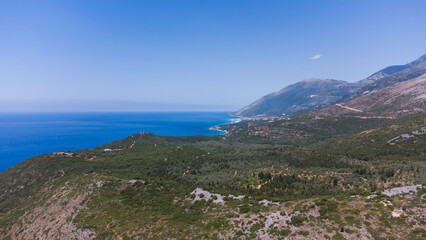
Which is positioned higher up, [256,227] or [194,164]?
[256,227]

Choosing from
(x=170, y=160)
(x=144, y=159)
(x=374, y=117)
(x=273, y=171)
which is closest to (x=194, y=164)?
(x=170, y=160)

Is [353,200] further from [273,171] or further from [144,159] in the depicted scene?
[144,159]

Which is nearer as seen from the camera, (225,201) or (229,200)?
(225,201)

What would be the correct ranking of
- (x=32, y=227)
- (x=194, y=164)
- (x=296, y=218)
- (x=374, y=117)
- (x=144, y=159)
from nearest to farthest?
(x=296, y=218) < (x=32, y=227) < (x=194, y=164) < (x=144, y=159) < (x=374, y=117)

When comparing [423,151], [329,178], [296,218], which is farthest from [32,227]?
[423,151]

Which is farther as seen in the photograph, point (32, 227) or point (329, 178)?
point (329, 178)

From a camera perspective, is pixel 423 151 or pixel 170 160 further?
pixel 170 160

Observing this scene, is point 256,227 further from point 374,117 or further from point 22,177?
point 374,117

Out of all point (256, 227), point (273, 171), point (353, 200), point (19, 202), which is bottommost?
point (19, 202)

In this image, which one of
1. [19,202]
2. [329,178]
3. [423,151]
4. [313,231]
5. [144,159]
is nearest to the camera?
[313,231]
